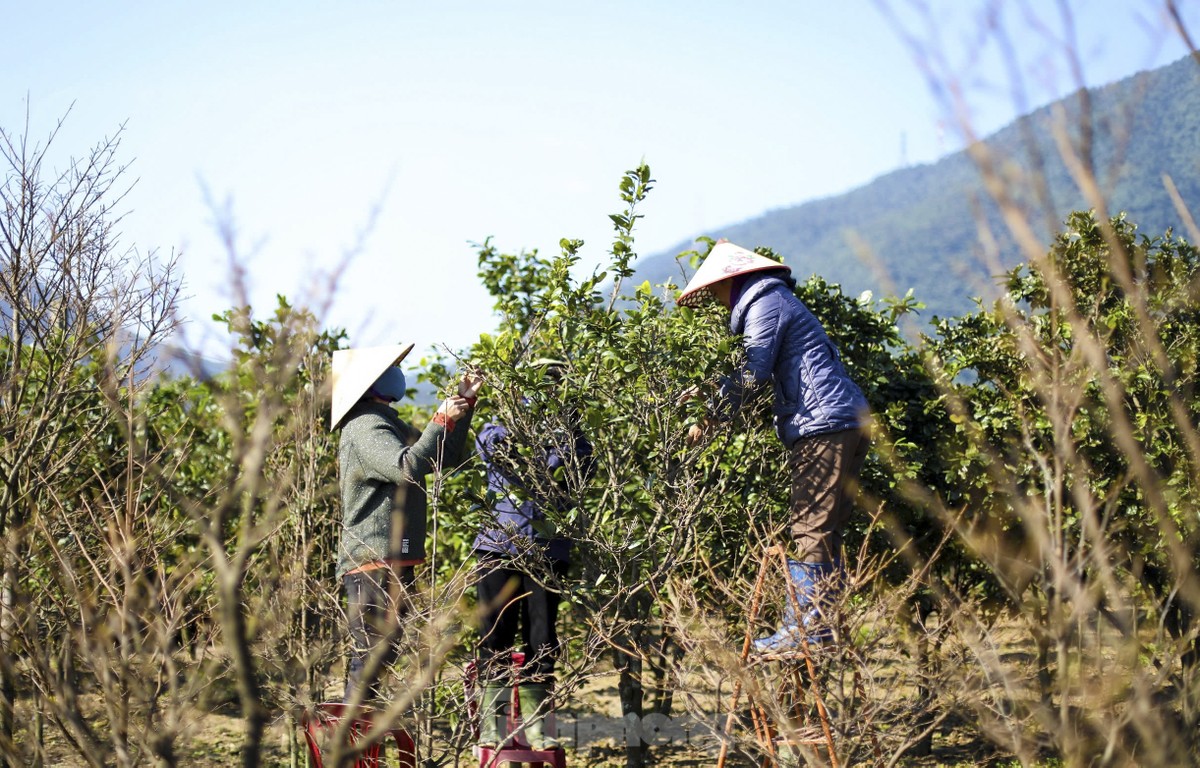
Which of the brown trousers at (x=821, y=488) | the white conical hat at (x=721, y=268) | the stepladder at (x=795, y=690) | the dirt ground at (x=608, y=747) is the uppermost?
the white conical hat at (x=721, y=268)

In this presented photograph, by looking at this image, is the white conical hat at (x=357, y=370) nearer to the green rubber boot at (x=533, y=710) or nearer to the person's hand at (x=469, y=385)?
the person's hand at (x=469, y=385)

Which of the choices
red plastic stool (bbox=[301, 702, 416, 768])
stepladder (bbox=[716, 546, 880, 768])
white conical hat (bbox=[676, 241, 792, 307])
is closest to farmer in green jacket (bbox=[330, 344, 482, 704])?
red plastic stool (bbox=[301, 702, 416, 768])

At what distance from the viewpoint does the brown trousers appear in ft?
12.1

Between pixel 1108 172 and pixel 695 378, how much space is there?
2.53 m

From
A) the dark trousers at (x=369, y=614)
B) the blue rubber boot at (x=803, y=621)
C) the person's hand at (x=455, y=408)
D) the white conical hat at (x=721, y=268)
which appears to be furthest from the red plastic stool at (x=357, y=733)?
the white conical hat at (x=721, y=268)

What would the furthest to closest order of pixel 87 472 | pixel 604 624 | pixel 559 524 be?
pixel 87 472
pixel 604 624
pixel 559 524

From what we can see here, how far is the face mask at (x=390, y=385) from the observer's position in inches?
172

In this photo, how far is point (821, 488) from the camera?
3.73 m

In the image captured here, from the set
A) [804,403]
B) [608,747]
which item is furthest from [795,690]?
[608,747]

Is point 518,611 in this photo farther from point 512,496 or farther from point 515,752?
point 515,752

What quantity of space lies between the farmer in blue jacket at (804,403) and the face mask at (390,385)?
1379mm

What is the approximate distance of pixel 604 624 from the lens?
13.4 feet

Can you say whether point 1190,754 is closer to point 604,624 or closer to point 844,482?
point 844,482

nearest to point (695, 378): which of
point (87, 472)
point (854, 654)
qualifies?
point (854, 654)
